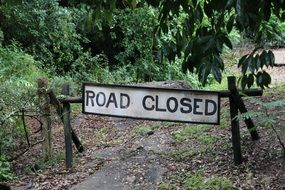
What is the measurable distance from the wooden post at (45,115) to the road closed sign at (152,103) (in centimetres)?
100

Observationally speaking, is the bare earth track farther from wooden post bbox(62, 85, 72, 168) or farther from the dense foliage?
the dense foliage

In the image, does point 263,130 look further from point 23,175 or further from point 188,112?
point 23,175

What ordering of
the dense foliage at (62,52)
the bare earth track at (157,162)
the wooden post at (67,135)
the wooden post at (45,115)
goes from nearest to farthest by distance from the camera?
the bare earth track at (157,162) < the wooden post at (67,135) < the wooden post at (45,115) < the dense foliage at (62,52)

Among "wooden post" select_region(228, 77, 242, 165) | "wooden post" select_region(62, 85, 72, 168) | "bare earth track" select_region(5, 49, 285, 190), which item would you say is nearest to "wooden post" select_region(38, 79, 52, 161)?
"bare earth track" select_region(5, 49, 285, 190)

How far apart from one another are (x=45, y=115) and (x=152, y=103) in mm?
1864

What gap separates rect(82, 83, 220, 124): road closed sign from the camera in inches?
192

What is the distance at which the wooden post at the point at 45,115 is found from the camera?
6242mm

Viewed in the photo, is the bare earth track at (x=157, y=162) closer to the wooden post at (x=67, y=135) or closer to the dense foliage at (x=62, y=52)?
the wooden post at (x=67, y=135)

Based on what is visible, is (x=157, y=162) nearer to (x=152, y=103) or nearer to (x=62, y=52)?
(x=152, y=103)

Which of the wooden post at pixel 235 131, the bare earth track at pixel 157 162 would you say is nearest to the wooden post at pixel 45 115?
the bare earth track at pixel 157 162

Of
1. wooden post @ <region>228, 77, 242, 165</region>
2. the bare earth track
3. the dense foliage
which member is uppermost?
the dense foliage

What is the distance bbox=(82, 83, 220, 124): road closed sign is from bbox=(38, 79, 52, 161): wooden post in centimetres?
100

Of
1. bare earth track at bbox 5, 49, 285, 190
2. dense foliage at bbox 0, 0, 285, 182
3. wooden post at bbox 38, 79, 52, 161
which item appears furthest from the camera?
dense foliage at bbox 0, 0, 285, 182

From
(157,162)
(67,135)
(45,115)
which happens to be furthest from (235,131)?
(45,115)
